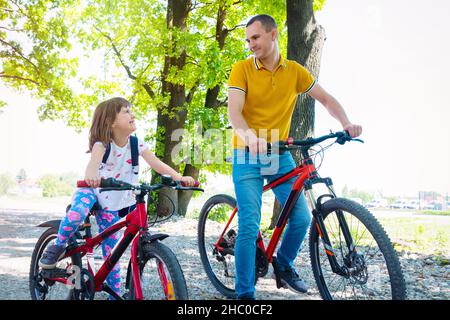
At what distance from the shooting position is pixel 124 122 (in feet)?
10.6

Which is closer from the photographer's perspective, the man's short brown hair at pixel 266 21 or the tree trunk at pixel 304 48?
the man's short brown hair at pixel 266 21

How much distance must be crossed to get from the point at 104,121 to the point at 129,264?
98cm

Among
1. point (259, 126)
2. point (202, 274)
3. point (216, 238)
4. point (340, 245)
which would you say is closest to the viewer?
point (340, 245)

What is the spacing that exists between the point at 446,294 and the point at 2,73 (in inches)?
605

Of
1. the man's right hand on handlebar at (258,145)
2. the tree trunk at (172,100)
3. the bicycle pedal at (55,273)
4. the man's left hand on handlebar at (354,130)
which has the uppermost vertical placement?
the tree trunk at (172,100)

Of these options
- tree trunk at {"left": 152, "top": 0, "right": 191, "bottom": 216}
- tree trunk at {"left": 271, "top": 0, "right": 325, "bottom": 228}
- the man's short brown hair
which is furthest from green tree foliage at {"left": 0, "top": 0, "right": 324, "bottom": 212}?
the man's short brown hair

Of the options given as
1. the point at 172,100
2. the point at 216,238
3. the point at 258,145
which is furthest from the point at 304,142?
the point at 172,100

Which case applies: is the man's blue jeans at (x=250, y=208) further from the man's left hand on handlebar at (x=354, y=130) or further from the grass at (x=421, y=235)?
the grass at (x=421, y=235)

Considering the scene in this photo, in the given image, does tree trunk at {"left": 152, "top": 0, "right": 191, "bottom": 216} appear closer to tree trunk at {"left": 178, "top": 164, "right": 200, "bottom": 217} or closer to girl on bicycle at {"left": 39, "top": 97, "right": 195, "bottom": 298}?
tree trunk at {"left": 178, "top": 164, "right": 200, "bottom": 217}

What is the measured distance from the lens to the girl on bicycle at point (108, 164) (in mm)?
3230

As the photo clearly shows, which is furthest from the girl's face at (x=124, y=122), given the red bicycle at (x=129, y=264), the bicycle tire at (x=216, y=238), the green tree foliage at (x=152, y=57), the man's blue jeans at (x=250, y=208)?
the green tree foliage at (x=152, y=57)

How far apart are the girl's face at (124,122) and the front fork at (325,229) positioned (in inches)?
49.4

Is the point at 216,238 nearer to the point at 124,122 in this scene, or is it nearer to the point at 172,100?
the point at 124,122

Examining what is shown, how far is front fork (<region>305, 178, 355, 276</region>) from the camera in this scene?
9.67ft
